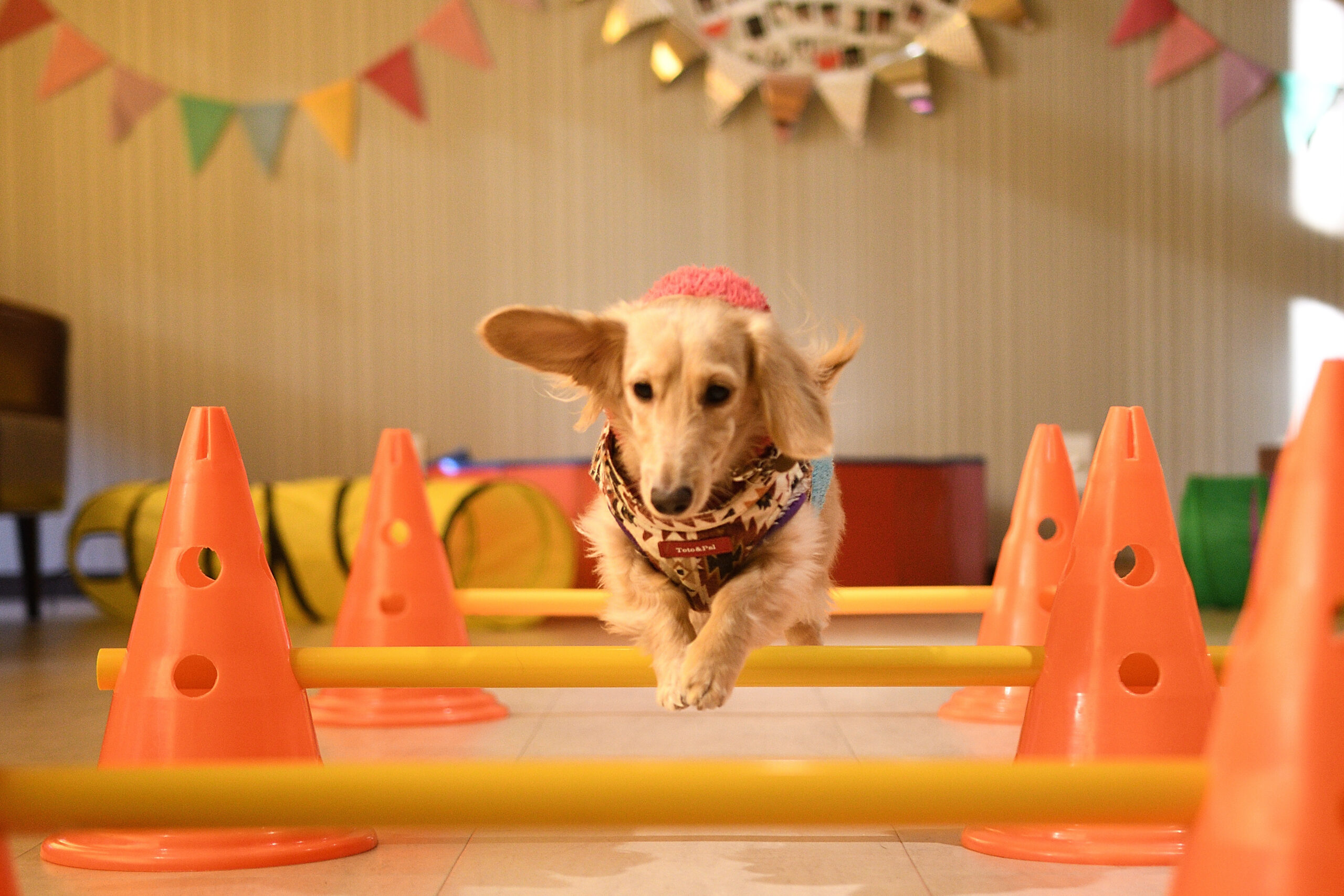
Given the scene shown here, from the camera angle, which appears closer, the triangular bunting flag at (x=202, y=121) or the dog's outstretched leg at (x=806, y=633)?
the dog's outstretched leg at (x=806, y=633)

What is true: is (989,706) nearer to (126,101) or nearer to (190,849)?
(190,849)

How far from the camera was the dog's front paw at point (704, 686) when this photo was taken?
1.41 m

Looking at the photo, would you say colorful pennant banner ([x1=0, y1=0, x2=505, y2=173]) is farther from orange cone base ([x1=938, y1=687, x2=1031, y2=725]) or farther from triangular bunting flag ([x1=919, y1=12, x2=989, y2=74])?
orange cone base ([x1=938, y1=687, x2=1031, y2=725])

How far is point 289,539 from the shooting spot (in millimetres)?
3711

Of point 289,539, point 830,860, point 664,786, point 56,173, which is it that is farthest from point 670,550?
point 56,173

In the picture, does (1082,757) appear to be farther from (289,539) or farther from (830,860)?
(289,539)

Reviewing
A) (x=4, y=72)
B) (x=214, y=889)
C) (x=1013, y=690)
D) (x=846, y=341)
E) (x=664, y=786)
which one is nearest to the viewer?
(x=664, y=786)

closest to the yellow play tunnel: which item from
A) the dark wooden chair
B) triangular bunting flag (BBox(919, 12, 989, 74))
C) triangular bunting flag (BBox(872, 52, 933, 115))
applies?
the dark wooden chair

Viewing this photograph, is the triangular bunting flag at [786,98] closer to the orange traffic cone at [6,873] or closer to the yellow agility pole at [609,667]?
the yellow agility pole at [609,667]

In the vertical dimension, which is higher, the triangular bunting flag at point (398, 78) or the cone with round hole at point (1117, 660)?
the triangular bunting flag at point (398, 78)

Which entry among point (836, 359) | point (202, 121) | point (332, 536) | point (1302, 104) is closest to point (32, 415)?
point (332, 536)

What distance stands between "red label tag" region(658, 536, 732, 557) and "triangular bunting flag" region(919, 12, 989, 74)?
3.93m

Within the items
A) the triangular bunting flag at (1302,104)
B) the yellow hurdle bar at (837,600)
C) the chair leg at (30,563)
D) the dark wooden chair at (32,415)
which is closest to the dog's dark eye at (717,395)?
the yellow hurdle bar at (837,600)

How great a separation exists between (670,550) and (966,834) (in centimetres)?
57
